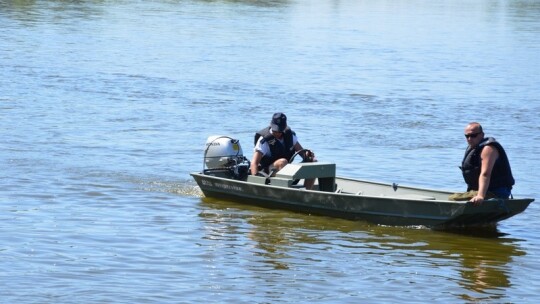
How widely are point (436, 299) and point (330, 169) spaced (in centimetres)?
404

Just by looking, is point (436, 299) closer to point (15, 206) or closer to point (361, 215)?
point (361, 215)

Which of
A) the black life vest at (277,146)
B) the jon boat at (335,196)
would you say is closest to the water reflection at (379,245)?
the jon boat at (335,196)

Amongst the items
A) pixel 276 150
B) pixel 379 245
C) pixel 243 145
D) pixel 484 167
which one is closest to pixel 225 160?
pixel 276 150

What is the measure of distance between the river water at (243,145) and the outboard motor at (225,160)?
0.44 metres

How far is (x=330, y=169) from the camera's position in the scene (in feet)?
52.8

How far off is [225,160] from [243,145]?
5632mm

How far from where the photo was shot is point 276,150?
16469 mm

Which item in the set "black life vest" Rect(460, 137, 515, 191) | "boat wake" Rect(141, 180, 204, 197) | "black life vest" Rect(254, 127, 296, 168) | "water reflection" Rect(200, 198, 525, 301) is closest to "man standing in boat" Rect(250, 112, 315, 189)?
"black life vest" Rect(254, 127, 296, 168)

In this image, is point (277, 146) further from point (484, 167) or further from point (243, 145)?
point (243, 145)

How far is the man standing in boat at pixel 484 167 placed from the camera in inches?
566

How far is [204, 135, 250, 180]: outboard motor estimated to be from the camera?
17078mm

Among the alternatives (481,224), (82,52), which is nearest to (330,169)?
(481,224)

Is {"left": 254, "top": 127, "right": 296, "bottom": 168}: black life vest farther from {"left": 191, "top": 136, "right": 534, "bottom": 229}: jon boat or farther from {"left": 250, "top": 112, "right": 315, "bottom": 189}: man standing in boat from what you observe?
{"left": 191, "top": 136, "right": 534, "bottom": 229}: jon boat

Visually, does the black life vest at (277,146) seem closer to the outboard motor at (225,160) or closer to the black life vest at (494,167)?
the outboard motor at (225,160)
